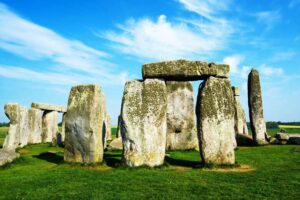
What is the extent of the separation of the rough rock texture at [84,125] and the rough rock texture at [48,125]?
1465 centimetres

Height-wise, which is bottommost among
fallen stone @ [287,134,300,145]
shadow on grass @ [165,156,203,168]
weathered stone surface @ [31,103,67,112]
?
shadow on grass @ [165,156,203,168]

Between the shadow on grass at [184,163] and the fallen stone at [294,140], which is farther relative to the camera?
the fallen stone at [294,140]

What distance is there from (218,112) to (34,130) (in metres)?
16.6

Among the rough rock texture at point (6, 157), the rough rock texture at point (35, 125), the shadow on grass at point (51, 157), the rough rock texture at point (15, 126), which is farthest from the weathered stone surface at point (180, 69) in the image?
the rough rock texture at point (35, 125)

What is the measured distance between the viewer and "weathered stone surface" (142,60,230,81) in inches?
440

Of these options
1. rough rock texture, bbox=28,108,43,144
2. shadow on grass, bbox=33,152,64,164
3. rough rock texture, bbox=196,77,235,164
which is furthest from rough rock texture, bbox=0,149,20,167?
rough rock texture, bbox=28,108,43,144

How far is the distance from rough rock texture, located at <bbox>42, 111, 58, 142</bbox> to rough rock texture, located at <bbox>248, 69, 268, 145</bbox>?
15.2 m

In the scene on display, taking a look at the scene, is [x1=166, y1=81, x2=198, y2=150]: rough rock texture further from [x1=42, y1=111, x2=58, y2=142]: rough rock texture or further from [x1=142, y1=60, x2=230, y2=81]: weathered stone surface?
[x1=42, y1=111, x2=58, y2=142]: rough rock texture

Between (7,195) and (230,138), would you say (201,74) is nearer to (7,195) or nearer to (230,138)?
(230,138)

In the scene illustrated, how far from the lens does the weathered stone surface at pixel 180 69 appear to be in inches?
440

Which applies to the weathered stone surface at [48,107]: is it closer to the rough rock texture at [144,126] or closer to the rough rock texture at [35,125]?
the rough rock texture at [35,125]

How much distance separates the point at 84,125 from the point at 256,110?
39.4 feet

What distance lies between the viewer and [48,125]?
26.4 meters

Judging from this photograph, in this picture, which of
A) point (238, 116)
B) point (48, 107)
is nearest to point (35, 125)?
point (48, 107)
